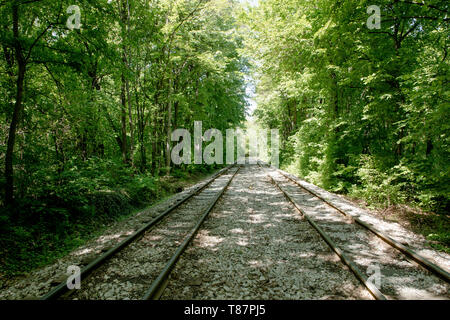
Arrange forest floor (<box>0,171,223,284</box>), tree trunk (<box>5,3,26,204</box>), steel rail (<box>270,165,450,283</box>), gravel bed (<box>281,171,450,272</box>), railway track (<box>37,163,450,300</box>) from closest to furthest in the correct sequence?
1. railway track (<box>37,163,450,300</box>)
2. steel rail (<box>270,165,450,283</box>)
3. forest floor (<box>0,171,223,284</box>)
4. gravel bed (<box>281,171,450,272</box>)
5. tree trunk (<box>5,3,26,204</box>)

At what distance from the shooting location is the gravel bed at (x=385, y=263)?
8.98ft

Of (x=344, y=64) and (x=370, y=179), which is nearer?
(x=370, y=179)

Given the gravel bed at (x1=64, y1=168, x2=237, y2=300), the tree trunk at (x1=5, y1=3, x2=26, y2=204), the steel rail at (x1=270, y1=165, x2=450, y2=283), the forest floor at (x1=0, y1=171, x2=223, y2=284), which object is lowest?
the forest floor at (x1=0, y1=171, x2=223, y2=284)

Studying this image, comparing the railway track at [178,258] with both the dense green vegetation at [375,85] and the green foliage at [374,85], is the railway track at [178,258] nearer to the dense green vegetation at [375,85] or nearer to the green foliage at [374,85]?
the dense green vegetation at [375,85]

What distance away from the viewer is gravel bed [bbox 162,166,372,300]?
278 centimetres

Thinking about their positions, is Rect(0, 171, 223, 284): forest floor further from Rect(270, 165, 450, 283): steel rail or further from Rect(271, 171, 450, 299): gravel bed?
Rect(270, 165, 450, 283): steel rail

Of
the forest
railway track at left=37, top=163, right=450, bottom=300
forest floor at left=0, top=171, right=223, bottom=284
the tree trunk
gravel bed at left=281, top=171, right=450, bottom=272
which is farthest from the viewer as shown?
the forest

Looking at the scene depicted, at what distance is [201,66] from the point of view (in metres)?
13.0

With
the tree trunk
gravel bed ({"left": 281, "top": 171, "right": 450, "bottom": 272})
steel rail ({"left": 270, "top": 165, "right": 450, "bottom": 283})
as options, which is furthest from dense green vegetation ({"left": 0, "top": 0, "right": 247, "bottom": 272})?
gravel bed ({"left": 281, "top": 171, "right": 450, "bottom": 272})

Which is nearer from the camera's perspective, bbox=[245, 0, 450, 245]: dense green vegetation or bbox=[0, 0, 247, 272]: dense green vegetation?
bbox=[0, 0, 247, 272]: dense green vegetation

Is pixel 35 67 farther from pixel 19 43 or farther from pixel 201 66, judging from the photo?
pixel 201 66

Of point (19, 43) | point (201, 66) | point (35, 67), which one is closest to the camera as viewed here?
point (19, 43)
